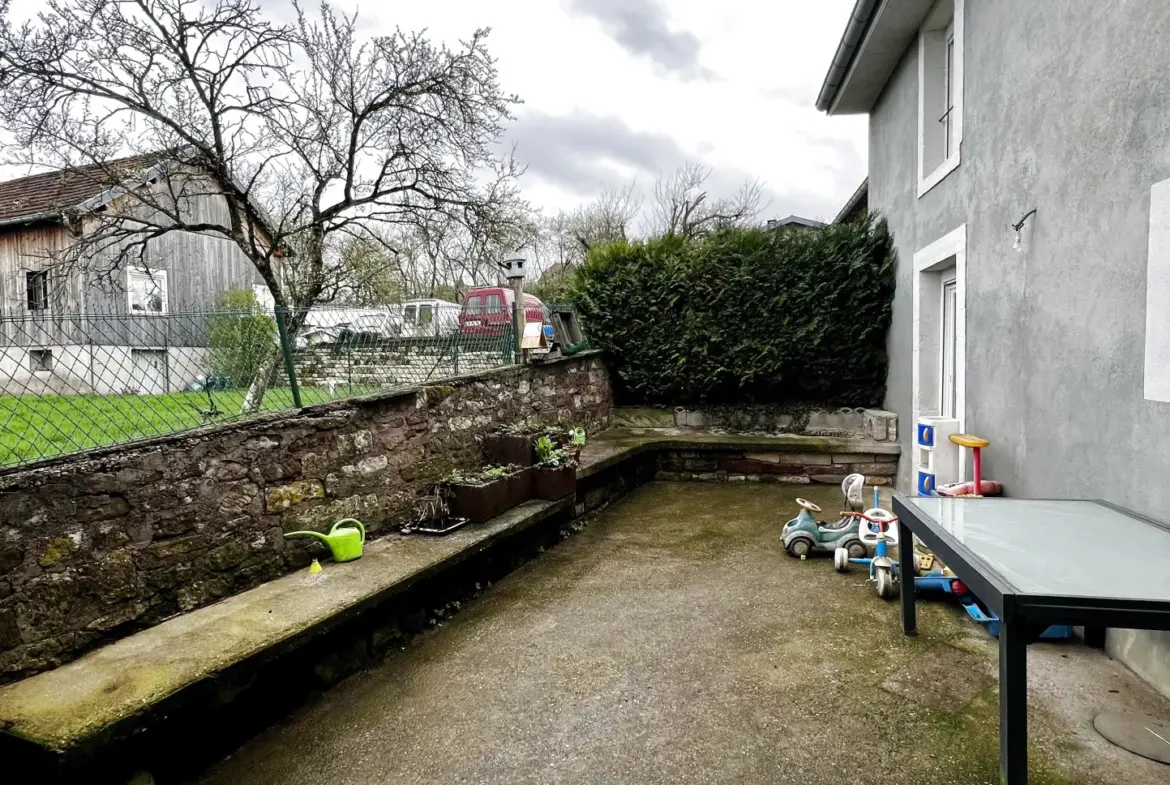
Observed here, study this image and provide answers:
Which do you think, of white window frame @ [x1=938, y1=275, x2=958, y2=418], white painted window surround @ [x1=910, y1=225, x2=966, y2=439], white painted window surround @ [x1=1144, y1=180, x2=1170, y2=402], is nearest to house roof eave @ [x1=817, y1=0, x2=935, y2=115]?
white painted window surround @ [x1=910, y1=225, x2=966, y2=439]

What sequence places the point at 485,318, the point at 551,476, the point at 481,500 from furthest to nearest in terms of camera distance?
the point at 485,318 < the point at 551,476 < the point at 481,500

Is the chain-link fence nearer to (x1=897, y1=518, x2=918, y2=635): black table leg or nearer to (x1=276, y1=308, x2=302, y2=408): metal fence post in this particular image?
(x1=276, y1=308, x2=302, y2=408): metal fence post

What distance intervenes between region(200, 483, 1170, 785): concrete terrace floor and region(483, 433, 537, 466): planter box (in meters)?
1.16

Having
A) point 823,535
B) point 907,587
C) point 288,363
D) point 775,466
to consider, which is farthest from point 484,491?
point 775,466

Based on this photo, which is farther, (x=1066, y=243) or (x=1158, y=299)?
(x=1066, y=243)

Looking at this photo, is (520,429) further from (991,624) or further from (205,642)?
(991,624)

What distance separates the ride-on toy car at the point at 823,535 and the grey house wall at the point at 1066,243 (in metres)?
0.89

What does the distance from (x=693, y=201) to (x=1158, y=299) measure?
20494mm

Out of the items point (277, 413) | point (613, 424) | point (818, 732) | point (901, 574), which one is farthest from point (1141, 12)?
point (613, 424)

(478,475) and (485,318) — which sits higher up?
(485,318)

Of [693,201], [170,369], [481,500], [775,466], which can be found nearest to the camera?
[170,369]

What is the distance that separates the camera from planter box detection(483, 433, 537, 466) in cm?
479

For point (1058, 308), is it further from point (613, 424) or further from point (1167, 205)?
point (613, 424)

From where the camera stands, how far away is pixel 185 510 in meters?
2.68
